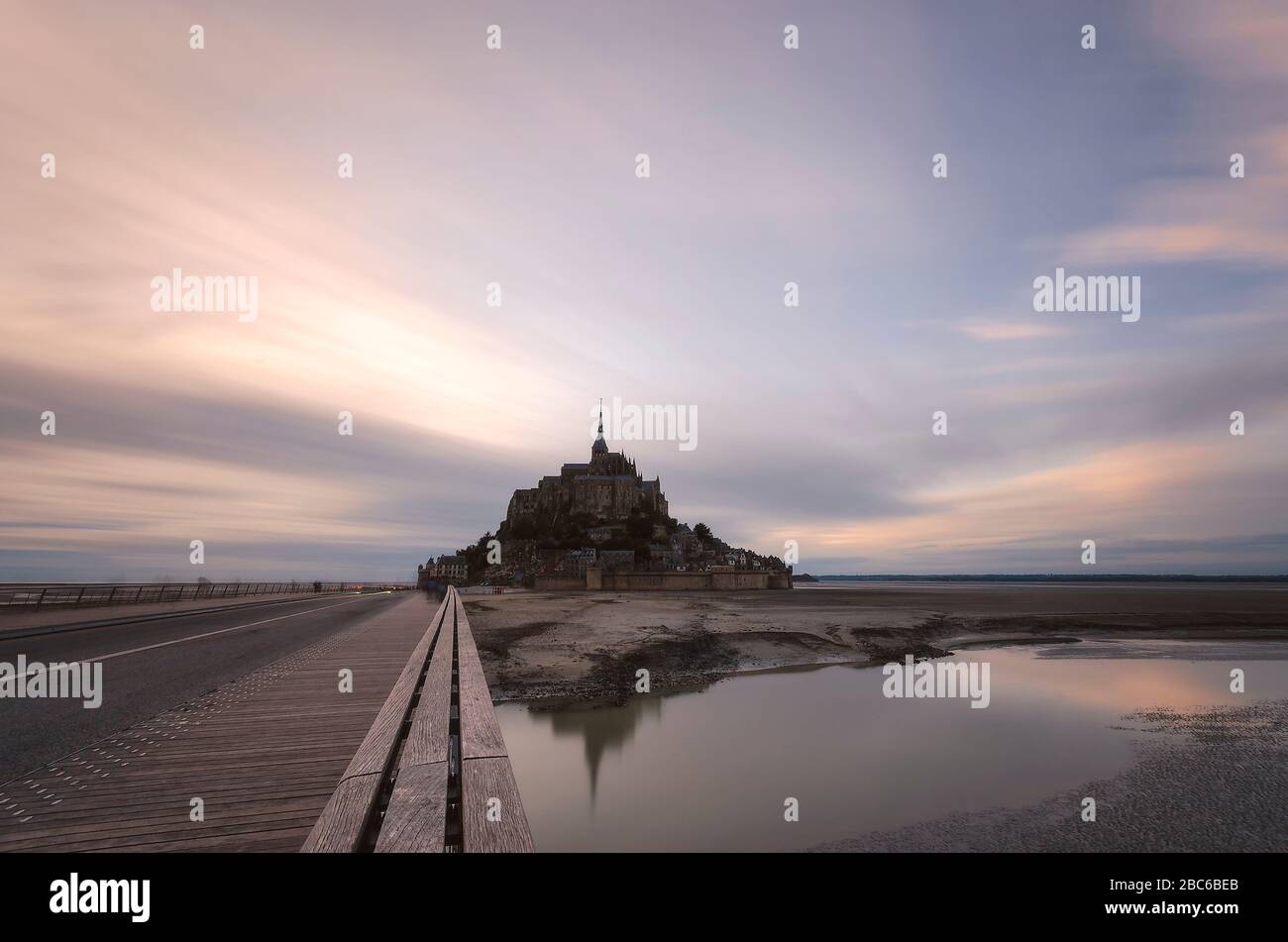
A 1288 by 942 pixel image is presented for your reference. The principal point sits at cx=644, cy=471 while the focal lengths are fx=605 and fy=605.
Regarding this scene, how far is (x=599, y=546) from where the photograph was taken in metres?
138

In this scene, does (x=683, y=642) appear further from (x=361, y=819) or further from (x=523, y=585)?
(x=523, y=585)

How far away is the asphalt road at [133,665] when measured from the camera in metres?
7.31

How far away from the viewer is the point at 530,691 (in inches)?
778

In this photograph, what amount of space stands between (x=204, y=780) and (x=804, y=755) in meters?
13.0

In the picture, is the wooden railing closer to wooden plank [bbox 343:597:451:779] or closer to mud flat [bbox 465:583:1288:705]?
wooden plank [bbox 343:597:451:779]

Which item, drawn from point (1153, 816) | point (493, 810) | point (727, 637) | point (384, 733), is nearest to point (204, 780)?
point (384, 733)

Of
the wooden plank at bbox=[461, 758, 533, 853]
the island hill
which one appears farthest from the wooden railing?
the island hill

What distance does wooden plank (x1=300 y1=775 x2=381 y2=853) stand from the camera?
3328 millimetres

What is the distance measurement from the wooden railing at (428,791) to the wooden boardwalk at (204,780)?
625 mm

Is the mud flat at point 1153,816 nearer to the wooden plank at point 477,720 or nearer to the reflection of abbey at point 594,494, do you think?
the wooden plank at point 477,720

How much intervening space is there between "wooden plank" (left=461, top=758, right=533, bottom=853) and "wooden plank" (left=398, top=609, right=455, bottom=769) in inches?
25.5

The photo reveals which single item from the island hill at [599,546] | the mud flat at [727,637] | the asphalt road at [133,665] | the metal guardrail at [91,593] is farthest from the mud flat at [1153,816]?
the island hill at [599,546]

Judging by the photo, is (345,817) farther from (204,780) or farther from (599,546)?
(599,546)
